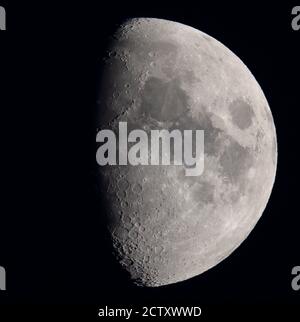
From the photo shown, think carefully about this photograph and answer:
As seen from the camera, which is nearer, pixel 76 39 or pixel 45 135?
pixel 45 135

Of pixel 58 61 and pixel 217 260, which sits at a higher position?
pixel 58 61

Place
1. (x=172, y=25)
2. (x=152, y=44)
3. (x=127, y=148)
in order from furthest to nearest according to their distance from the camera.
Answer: (x=172, y=25) → (x=152, y=44) → (x=127, y=148)

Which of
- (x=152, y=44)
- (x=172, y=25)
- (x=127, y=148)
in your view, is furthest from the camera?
(x=172, y=25)

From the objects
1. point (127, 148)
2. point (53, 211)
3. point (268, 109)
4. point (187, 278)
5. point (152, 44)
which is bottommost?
point (187, 278)

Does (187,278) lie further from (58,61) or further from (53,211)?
(58,61)

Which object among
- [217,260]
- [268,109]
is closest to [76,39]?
[268,109]

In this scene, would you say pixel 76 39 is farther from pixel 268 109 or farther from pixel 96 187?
pixel 268 109

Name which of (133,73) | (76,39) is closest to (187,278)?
(133,73)
